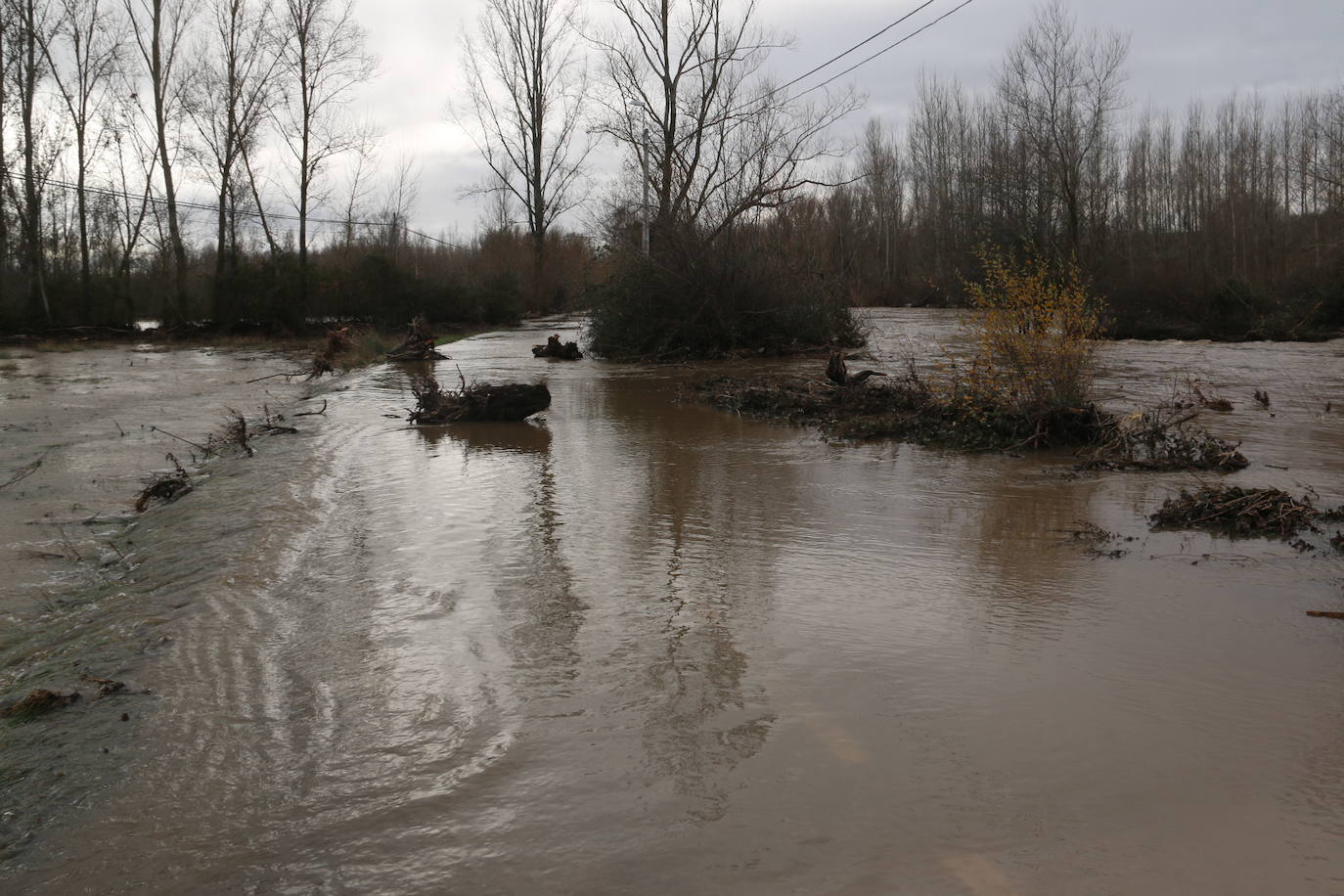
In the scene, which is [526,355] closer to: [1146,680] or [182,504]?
[182,504]

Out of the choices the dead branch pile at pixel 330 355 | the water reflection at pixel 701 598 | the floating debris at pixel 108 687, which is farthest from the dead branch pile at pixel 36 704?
the dead branch pile at pixel 330 355

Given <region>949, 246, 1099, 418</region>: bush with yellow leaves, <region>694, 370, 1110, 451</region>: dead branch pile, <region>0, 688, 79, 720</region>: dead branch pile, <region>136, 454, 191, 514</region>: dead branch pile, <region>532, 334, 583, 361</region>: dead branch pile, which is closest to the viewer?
<region>0, 688, 79, 720</region>: dead branch pile

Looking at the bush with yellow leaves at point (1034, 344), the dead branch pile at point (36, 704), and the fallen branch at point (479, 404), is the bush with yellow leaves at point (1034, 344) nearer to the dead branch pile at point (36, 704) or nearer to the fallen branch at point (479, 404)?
the fallen branch at point (479, 404)

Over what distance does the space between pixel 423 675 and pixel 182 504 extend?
195 inches

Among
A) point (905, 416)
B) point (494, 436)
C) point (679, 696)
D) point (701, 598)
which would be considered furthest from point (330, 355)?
point (679, 696)

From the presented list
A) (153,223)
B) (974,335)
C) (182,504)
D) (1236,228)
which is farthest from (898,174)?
(182,504)

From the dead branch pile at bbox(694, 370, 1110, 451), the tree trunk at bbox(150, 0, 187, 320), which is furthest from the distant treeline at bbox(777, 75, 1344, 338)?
the tree trunk at bbox(150, 0, 187, 320)

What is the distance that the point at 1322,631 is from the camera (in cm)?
489

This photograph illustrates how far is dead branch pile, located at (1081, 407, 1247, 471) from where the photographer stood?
907cm

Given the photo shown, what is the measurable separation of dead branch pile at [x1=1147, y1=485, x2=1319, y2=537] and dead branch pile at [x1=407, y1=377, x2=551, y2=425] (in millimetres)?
8245

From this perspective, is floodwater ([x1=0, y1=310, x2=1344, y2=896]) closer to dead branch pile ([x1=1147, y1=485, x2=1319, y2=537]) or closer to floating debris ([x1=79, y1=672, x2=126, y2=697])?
floating debris ([x1=79, y1=672, x2=126, y2=697])

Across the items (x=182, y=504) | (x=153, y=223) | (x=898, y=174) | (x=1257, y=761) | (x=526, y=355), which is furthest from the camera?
(x=898, y=174)

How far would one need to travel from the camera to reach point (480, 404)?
13.1 m

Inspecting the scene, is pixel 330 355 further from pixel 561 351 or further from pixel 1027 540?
pixel 1027 540
